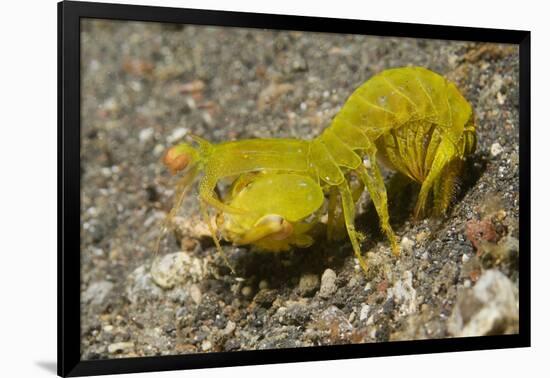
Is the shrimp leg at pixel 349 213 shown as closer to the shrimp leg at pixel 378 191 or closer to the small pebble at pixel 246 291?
the shrimp leg at pixel 378 191

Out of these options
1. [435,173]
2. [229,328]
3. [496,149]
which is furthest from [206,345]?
[496,149]

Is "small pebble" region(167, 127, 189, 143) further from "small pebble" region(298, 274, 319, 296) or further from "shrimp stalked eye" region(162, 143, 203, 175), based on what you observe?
"small pebble" region(298, 274, 319, 296)

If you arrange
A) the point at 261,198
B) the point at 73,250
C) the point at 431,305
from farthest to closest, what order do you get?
1. the point at 431,305
2. the point at 261,198
3. the point at 73,250

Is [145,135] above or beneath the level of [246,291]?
above

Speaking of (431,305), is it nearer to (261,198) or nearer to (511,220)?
(511,220)

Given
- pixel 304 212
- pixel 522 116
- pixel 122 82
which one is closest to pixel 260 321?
pixel 304 212

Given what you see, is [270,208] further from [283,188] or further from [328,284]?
[328,284]
